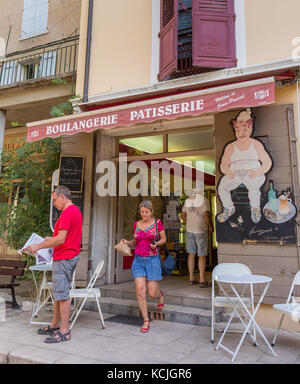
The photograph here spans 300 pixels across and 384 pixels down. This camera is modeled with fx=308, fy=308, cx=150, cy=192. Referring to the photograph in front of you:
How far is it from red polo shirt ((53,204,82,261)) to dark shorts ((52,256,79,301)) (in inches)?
3.2

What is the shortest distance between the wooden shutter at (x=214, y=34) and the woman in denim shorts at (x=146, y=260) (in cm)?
293

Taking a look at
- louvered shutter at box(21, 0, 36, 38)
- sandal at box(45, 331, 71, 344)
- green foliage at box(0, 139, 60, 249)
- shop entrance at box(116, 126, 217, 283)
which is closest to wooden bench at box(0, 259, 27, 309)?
green foliage at box(0, 139, 60, 249)

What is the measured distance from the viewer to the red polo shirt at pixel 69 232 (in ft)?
13.1

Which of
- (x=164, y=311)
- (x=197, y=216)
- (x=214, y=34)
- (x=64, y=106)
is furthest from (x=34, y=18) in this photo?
(x=164, y=311)

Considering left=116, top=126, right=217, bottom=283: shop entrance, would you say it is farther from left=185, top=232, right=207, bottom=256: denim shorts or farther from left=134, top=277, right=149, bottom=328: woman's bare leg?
left=134, top=277, right=149, bottom=328: woman's bare leg

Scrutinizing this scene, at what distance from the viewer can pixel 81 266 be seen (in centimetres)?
607

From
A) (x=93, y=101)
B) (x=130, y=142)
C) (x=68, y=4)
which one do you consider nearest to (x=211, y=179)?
(x=130, y=142)

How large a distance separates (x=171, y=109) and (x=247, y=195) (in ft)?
5.94

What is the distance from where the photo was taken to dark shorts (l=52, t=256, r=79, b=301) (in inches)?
157

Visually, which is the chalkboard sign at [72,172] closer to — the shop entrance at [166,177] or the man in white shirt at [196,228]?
the shop entrance at [166,177]

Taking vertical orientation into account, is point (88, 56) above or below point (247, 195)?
above

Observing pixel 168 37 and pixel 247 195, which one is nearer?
pixel 247 195

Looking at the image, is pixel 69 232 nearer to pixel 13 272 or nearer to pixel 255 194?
pixel 13 272

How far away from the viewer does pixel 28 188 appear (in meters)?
6.79
